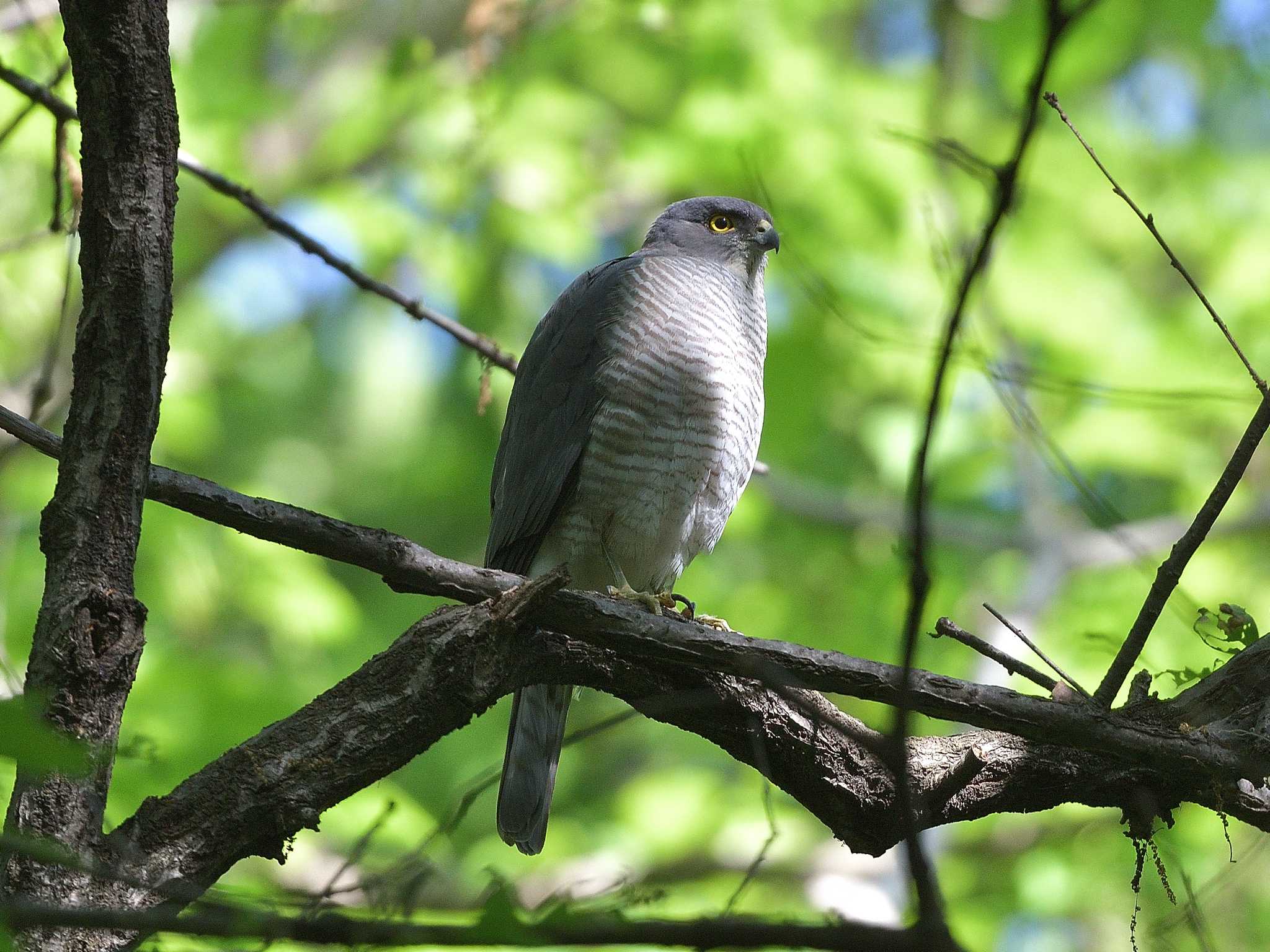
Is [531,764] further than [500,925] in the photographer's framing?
Yes

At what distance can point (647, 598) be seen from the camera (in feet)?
10.6

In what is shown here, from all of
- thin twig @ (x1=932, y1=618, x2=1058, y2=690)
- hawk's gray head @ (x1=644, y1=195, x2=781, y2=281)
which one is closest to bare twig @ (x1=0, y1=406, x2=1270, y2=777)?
thin twig @ (x1=932, y1=618, x2=1058, y2=690)

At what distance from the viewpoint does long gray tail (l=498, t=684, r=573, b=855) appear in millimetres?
3535

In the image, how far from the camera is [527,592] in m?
2.21

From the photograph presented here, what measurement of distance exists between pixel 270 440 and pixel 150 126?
852 cm

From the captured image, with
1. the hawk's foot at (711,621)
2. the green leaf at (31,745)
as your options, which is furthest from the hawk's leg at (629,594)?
the green leaf at (31,745)

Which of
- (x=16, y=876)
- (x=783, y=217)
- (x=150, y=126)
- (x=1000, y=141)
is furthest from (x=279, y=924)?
(x=1000, y=141)

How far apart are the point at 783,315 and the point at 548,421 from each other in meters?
4.13

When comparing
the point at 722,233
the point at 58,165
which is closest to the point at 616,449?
the point at 722,233

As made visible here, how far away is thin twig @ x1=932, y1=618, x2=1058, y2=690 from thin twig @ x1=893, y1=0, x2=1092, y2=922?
3.89 feet

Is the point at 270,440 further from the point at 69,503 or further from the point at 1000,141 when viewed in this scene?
the point at 69,503

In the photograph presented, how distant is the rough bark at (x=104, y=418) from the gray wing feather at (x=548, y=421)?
6.17ft

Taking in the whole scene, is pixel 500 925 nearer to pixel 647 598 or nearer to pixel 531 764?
pixel 647 598

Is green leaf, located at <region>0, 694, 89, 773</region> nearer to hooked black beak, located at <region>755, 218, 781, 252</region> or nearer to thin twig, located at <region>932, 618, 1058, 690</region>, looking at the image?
thin twig, located at <region>932, 618, 1058, 690</region>
